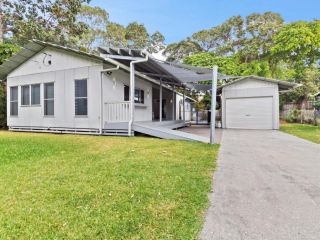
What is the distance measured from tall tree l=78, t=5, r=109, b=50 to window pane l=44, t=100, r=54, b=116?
16.2m

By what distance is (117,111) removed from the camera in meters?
11.2

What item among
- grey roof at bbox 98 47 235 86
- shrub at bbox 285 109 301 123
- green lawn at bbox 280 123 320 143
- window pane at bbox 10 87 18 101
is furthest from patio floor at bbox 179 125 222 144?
shrub at bbox 285 109 301 123

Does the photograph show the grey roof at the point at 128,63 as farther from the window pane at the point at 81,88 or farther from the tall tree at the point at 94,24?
the tall tree at the point at 94,24

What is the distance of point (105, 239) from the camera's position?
8.20 feet

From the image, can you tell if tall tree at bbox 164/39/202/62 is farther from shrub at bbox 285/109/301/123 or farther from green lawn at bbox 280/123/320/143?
green lawn at bbox 280/123/320/143

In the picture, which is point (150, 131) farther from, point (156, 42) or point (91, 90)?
point (156, 42)

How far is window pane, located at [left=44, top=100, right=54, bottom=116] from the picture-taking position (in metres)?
12.9

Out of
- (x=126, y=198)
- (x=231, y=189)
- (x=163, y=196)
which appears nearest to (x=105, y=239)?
(x=126, y=198)

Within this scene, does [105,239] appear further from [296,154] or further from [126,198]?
[296,154]

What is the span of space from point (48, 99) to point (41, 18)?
34.7 feet

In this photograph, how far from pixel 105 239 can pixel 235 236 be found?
1332 mm

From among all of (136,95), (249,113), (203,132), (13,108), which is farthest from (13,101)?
(249,113)

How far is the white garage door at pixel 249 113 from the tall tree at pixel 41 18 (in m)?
13.6

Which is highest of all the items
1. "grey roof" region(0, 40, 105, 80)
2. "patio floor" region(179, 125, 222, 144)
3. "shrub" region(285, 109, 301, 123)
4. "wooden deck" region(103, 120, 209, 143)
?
"grey roof" region(0, 40, 105, 80)
